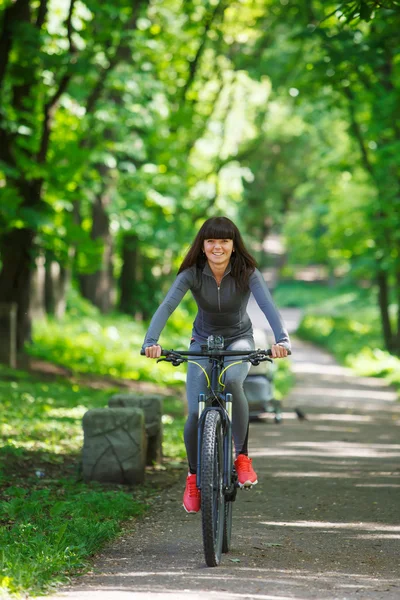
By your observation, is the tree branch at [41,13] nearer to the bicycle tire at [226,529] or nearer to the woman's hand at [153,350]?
the woman's hand at [153,350]

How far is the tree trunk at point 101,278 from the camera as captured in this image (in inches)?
1078

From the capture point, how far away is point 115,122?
2136 centimetres

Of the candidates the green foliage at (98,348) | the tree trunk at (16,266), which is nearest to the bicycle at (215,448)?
the tree trunk at (16,266)

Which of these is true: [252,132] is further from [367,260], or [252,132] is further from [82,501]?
[82,501]

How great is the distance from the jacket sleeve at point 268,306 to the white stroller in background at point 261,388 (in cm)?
829

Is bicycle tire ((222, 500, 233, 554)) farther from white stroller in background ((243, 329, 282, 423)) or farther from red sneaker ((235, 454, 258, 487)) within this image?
white stroller in background ((243, 329, 282, 423))

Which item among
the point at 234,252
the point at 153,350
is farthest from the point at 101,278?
the point at 153,350

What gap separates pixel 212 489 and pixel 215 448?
0.82ft

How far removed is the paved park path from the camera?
217 inches

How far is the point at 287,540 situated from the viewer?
700cm

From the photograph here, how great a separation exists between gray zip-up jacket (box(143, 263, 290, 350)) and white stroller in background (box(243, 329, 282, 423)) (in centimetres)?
817

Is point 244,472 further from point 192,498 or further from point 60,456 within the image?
point 60,456

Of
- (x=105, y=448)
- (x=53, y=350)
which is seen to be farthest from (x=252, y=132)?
(x=105, y=448)

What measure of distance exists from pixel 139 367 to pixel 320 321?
112ft
